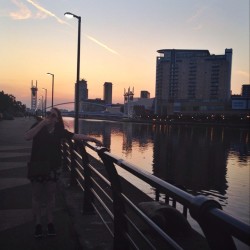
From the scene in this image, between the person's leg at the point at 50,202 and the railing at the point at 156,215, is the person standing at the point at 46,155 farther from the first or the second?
the railing at the point at 156,215

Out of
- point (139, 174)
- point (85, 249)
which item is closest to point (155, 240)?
point (85, 249)


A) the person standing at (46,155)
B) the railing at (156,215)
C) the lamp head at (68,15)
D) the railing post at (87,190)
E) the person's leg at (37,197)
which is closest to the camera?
the railing at (156,215)

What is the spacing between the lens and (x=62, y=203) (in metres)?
6.63

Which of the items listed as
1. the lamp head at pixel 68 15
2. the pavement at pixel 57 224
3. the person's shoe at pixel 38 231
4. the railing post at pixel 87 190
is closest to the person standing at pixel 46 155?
the person's shoe at pixel 38 231

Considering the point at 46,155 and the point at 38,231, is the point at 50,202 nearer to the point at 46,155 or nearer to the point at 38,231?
the point at 38,231

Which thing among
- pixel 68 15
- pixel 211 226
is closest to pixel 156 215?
pixel 211 226

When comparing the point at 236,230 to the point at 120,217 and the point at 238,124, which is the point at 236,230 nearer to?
the point at 120,217

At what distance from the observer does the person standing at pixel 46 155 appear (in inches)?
182

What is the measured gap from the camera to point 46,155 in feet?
15.4

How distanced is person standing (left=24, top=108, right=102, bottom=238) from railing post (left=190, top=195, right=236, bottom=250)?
10.7 ft

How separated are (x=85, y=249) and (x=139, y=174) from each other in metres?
1.96

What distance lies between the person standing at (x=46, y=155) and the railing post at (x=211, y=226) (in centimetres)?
325

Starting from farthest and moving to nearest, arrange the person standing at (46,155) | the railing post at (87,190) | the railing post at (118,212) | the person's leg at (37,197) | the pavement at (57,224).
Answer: the railing post at (87,190)
the person's leg at (37,197)
the person standing at (46,155)
the pavement at (57,224)
the railing post at (118,212)

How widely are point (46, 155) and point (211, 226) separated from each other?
3388mm
